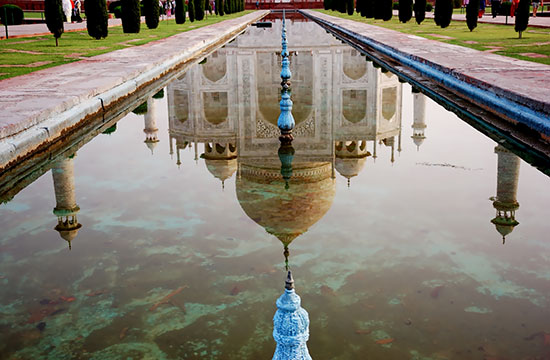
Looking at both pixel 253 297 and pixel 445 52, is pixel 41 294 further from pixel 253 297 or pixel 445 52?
pixel 445 52

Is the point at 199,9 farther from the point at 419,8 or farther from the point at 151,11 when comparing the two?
the point at 419,8

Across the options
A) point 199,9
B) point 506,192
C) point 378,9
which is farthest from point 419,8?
point 506,192

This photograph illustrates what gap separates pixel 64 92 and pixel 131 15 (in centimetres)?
1436

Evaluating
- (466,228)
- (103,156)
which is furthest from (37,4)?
(466,228)

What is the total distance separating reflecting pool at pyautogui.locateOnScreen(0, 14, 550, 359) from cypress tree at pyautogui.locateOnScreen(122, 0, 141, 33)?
14572mm

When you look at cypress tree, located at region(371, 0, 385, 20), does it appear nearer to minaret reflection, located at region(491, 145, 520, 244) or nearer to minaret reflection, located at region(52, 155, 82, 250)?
minaret reflection, located at region(491, 145, 520, 244)

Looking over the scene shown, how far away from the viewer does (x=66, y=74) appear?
9797 mm

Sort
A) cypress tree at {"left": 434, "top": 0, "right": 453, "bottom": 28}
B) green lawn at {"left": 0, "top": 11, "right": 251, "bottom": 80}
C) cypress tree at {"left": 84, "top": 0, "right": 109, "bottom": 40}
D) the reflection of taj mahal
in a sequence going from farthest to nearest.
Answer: cypress tree at {"left": 434, "top": 0, "right": 453, "bottom": 28} < cypress tree at {"left": 84, "top": 0, "right": 109, "bottom": 40} < green lawn at {"left": 0, "top": 11, "right": 251, "bottom": 80} < the reflection of taj mahal

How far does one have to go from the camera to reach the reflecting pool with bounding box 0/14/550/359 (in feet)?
8.42

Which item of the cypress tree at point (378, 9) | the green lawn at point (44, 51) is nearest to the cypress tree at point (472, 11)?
the green lawn at point (44, 51)

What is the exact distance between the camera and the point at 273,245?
3557 mm

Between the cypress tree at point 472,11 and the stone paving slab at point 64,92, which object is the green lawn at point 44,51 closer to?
the stone paving slab at point 64,92

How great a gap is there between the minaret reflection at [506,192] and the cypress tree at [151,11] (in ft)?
66.6

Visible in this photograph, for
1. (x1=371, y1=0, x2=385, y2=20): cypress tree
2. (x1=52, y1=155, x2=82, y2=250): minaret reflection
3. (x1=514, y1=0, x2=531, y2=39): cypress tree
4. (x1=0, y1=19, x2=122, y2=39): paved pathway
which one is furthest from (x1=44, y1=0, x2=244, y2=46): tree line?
(x1=52, y1=155, x2=82, y2=250): minaret reflection
